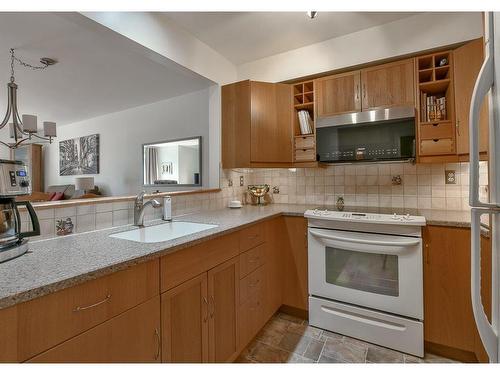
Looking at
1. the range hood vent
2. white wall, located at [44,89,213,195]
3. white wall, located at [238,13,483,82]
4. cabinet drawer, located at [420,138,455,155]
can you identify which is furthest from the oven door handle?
white wall, located at [44,89,213,195]

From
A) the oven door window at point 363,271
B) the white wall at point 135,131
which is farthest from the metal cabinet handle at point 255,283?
the white wall at point 135,131

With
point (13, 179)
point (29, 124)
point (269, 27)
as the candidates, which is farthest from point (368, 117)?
point (29, 124)

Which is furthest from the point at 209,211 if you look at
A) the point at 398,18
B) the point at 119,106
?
the point at 119,106

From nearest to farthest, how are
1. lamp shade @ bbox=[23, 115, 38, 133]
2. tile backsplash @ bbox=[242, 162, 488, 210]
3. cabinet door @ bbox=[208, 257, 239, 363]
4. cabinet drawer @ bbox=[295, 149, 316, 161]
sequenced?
cabinet door @ bbox=[208, 257, 239, 363], tile backsplash @ bbox=[242, 162, 488, 210], cabinet drawer @ bbox=[295, 149, 316, 161], lamp shade @ bbox=[23, 115, 38, 133]

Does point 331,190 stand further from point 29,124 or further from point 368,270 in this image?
point 29,124

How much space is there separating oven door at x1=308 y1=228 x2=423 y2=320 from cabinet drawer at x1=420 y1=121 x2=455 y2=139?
0.77 meters

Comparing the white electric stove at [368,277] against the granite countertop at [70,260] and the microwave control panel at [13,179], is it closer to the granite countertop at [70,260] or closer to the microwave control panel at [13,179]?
the granite countertop at [70,260]

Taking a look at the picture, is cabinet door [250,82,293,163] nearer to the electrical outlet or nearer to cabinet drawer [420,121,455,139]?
cabinet drawer [420,121,455,139]

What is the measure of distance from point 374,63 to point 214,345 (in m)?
2.33

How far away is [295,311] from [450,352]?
3.36ft

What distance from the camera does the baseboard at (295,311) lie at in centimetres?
204

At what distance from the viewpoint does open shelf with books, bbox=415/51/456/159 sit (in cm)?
175

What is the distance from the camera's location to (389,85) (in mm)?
1923

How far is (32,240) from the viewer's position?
1.18 meters
